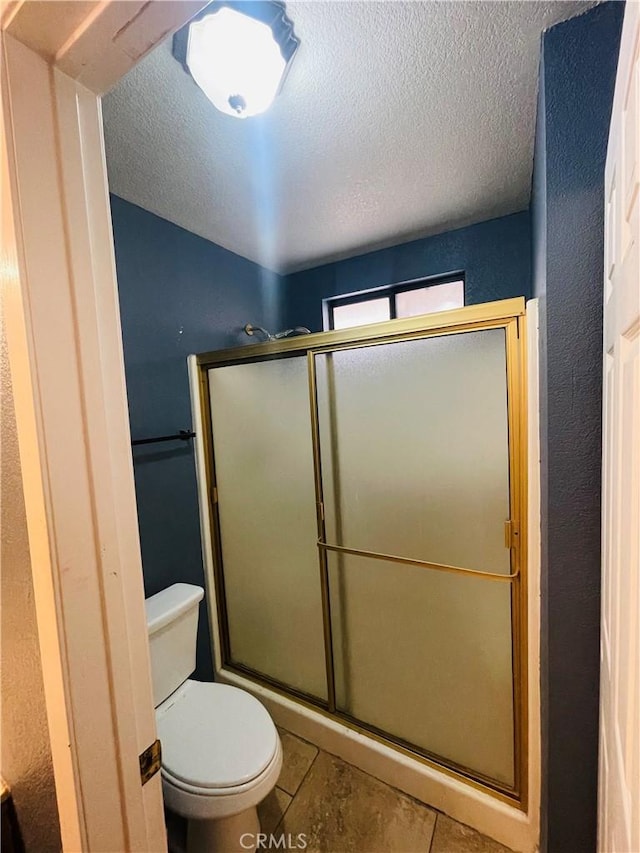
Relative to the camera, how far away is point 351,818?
4.52 feet

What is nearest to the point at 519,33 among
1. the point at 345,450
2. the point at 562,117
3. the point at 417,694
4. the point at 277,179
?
the point at 562,117

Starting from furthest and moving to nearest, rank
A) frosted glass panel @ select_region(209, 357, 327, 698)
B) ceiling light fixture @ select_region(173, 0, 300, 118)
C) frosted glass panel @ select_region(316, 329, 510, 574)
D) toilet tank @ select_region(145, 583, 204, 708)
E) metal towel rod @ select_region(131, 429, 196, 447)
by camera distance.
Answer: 1. frosted glass panel @ select_region(209, 357, 327, 698)
2. metal towel rod @ select_region(131, 429, 196, 447)
3. toilet tank @ select_region(145, 583, 204, 708)
4. frosted glass panel @ select_region(316, 329, 510, 574)
5. ceiling light fixture @ select_region(173, 0, 300, 118)

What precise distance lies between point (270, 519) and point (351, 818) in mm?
1160

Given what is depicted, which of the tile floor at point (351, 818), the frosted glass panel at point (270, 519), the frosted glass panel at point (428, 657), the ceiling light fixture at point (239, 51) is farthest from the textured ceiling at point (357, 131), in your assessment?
the tile floor at point (351, 818)

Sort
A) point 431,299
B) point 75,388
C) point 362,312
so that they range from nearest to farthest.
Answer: point 75,388
point 431,299
point 362,312

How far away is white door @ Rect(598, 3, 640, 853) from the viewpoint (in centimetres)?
47

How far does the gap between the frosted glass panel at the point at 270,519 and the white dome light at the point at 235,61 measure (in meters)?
0.89

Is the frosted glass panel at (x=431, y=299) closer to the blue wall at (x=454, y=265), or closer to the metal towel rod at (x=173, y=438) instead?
the blue wall at (x=454, y=265)

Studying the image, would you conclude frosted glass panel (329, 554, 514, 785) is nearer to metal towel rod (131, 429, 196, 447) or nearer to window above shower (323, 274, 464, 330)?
metal towel rod (131, 429, 196, 447)

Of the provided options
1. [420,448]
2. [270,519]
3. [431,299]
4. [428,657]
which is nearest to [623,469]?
[420,448]

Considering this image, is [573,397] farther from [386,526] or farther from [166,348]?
[166,348]

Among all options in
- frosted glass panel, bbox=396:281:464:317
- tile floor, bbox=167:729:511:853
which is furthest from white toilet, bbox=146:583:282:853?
frosted glass panel, bbox=396:281:464:317

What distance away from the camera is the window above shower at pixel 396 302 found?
6.57ft

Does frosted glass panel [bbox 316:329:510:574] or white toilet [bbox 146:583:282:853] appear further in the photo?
frosted glass panel [bbox 316:329:510:574]
